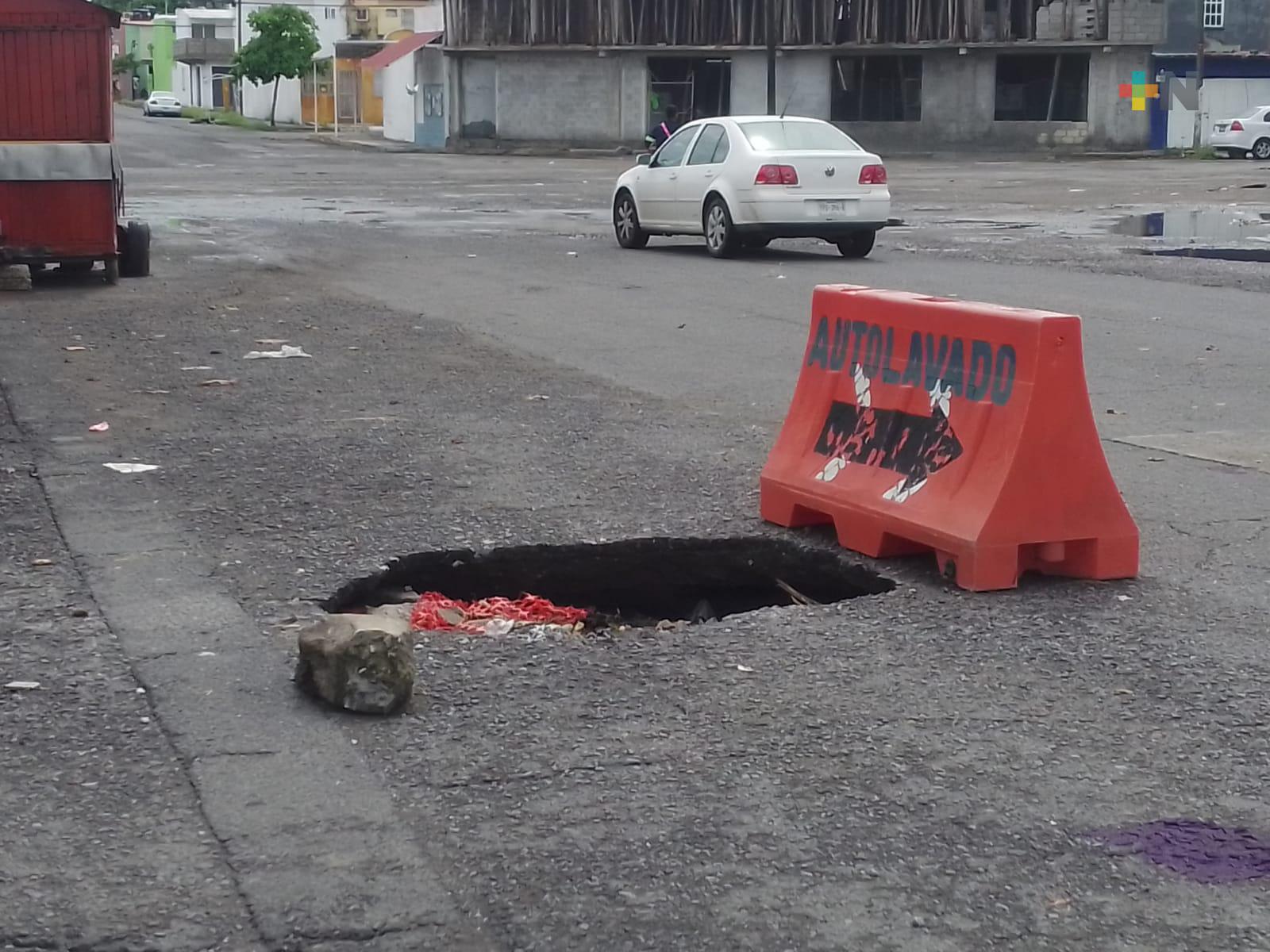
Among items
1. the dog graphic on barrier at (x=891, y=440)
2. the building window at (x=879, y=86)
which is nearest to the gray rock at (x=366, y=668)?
the dog graphic on barrier at (x=891, y=440)

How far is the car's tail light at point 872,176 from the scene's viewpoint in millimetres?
20281

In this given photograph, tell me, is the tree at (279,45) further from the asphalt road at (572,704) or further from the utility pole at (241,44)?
the asphalt road at (572,704)

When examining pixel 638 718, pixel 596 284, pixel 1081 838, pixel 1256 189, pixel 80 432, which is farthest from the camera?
pixel 1256 189

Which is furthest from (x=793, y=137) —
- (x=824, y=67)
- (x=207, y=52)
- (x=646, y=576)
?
(x=207, y=52)

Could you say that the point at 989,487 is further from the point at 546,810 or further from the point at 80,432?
the point at 80,432

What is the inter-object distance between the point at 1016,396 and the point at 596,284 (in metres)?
11.5

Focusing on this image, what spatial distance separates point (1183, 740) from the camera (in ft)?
A: 14.9

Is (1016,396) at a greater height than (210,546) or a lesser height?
greater

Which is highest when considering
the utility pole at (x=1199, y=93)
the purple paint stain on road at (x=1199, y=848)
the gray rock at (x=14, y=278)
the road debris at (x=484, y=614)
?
the utility pole at (x=1199, y=93)

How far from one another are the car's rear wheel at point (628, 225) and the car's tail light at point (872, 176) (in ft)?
9.28

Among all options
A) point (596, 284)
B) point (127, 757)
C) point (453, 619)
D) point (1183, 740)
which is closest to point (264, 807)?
point (127, 757)

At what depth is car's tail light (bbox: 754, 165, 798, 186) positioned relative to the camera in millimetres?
20094

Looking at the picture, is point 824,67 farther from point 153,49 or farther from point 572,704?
point 153,49

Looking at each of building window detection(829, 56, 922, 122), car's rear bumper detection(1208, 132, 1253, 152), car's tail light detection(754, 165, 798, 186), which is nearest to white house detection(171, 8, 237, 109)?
building window detection(829, 56, 922, 122)
